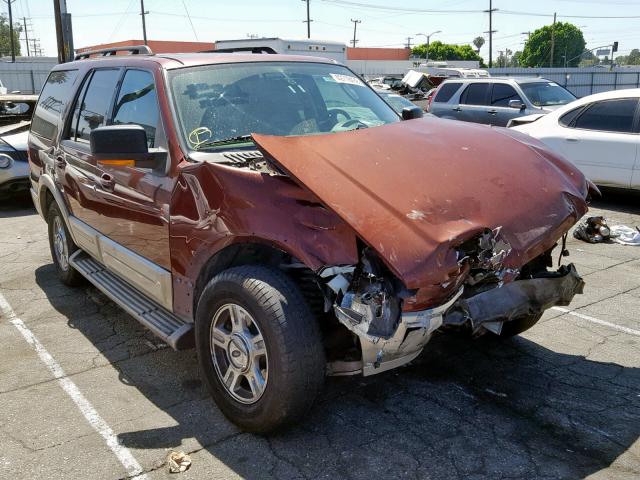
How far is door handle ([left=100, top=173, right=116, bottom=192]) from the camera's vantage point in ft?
14.3

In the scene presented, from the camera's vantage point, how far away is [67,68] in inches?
229

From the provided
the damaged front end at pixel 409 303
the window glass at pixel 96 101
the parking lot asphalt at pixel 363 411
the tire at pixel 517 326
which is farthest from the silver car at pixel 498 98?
the damaged front end at pixel 409 303

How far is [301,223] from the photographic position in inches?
118

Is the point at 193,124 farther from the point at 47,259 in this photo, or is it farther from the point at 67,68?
the point at 47,259

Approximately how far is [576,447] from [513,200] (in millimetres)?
1290

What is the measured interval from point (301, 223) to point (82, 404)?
74.8 inches

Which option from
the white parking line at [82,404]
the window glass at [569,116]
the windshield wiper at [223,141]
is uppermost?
the windshield wiper at [223,141]

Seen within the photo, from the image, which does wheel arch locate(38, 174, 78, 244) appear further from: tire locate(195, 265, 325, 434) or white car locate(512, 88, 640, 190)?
white car locate(512, 88, 640, 190)

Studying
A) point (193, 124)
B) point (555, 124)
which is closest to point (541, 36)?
point (555, 124)

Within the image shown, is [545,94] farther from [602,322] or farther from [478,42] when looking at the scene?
→ [478,42]

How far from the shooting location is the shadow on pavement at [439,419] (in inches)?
122

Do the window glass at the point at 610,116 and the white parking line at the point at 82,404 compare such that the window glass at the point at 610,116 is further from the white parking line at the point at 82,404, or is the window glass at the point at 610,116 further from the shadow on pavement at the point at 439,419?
the white parking line at the point at 82,404

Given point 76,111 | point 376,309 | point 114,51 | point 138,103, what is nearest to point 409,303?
point 376,309

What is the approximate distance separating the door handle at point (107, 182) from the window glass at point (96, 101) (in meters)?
0.45
